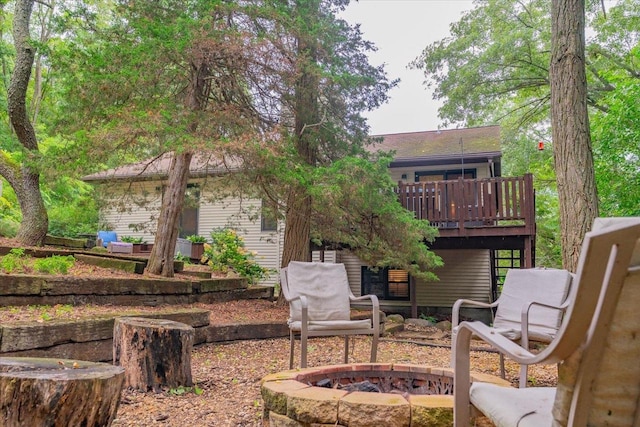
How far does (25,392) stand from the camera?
190 centimetres

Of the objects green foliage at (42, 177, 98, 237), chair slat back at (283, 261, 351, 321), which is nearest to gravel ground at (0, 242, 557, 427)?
chair slat back at (283, 261, 351, 321)

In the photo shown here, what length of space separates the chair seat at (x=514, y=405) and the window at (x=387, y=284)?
35.8 feet

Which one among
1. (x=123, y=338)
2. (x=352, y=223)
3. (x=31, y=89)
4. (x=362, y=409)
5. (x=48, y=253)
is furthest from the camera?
(x=31, y=89)

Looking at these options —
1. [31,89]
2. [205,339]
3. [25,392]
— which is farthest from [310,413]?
[31,89]

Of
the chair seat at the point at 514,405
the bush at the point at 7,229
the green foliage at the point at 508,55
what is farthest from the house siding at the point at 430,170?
the chair seat at the point at 514,405

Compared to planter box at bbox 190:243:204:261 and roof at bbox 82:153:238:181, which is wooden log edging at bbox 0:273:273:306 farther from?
planter box at bbox 190:243:204:261

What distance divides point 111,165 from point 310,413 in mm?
6151

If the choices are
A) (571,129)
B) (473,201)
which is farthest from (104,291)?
(473,201)

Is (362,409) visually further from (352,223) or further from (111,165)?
(111,165)

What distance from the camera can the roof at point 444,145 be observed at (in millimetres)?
12094

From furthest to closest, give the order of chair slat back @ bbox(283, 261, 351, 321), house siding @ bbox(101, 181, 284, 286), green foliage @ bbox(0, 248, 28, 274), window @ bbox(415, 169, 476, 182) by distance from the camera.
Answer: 1. house siding @ bbox(101, 181, 284, 286)
2. window @ bbox(415, 169, 476, 182)
3. green foliage @ bbox(0, 248, 28, 274)
4. chair slat back @ bbox(283, 261, 351, 321)

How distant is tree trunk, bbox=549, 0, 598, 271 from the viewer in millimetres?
5332

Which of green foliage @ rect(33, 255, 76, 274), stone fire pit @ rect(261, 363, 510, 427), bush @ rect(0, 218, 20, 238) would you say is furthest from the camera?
bush @ rect(0, 218, 20, 238)

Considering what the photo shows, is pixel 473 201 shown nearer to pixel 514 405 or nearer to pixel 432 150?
pixel 432 150
